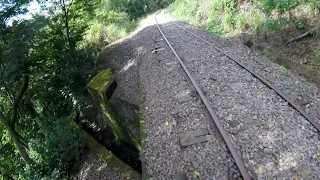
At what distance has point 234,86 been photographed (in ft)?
18.6

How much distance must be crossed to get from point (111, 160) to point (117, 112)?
132 cm

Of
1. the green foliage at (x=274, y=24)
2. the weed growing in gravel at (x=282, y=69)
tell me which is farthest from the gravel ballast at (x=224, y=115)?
the green foliage at (x=274, y=24)

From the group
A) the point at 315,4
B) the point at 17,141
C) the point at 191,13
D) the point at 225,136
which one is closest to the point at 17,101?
the point at 17,141

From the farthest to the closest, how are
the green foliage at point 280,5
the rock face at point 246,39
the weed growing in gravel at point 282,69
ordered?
the rock face at point 246,39 < the green foliage at point 280,5 < the weed growing in gravel at point 282,69

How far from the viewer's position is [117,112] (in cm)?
672

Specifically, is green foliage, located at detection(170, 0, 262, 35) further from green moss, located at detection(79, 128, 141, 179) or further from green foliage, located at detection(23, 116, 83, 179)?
green foliage, located at detection(23, 116, 83, 179)

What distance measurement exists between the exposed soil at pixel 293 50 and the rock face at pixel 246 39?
0.28m

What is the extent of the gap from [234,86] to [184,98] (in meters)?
1.28

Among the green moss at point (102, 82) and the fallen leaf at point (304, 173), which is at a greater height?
the green moss at point (102, 82)

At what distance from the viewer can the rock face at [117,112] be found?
6.18m

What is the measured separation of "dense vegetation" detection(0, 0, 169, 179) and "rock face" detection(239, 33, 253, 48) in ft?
19.7

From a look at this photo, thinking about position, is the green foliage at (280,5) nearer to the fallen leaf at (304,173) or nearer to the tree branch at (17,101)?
the fallen leaf at (304,173)

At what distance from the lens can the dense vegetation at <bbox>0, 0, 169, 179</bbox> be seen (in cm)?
755

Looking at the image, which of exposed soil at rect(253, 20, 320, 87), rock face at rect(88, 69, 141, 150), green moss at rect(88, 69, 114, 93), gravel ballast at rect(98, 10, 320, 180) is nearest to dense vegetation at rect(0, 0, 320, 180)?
exposed soil at rect(253, 20, 320, 87)
